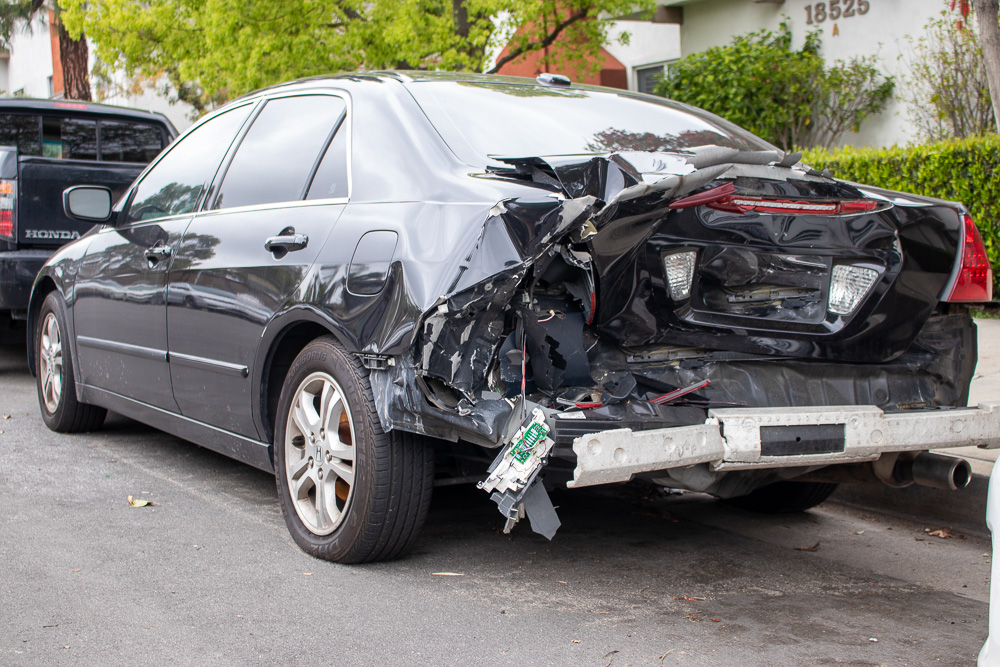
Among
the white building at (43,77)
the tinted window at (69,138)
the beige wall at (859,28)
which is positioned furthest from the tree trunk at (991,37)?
the white building at (43,77)

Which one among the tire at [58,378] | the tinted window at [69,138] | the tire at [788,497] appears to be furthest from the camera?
the tinted window at [69,138]

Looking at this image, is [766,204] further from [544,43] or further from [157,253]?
[544,43]

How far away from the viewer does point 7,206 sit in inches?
300

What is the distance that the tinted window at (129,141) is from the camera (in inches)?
347

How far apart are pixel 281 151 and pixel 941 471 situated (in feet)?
9.23

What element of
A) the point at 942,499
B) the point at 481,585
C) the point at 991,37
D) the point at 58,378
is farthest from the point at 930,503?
the point at 991,37

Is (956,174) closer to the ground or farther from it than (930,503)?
farther from it

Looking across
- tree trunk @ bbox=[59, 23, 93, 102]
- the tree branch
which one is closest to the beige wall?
the tree branch

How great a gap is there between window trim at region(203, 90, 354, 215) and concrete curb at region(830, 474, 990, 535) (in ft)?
8.12

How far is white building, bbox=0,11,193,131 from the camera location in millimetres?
26188

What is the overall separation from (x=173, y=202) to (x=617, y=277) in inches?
104

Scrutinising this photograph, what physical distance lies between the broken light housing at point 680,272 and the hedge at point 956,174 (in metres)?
6.91

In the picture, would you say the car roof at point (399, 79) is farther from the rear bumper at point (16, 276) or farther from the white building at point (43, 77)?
the white building at point (43, 77)

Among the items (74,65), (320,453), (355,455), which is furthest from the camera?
(74,65)
